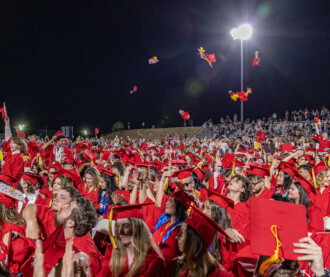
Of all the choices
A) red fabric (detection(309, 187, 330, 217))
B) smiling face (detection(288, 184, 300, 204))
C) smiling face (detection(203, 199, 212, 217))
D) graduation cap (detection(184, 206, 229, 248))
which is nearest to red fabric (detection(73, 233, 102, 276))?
graduation cap (detection(184, 206, 229, 248))

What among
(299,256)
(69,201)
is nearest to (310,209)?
(299,256)

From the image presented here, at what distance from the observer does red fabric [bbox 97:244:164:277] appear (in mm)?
2544

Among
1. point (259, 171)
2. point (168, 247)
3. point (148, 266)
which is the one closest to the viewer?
point (148, 266)

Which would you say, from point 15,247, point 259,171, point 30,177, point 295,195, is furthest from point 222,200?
point 30,177

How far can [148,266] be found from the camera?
101 inches

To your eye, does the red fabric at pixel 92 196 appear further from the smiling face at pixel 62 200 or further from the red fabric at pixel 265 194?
the red fabric at pixel 265 194

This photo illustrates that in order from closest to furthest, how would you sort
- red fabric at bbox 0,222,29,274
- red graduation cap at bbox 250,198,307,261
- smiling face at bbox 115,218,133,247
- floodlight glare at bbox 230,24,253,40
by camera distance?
red graduation cap at bbox 250,198,307,261, smiling face at bbox 115,218,133,247, red fabric at bbox 0,222,29,274, floodlight glare at bbox 230,24,253,40

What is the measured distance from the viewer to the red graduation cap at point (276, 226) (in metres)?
1.86

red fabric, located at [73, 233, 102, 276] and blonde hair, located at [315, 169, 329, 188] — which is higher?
blonde hair, located at [315, 169, 329, 188]

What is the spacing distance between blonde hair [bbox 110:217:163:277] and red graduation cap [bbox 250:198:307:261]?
1.03 metres

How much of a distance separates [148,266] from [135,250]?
17cm

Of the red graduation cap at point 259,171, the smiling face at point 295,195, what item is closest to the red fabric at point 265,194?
the red graduation cap at point 259,171

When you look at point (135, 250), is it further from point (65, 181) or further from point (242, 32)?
point (242, 32)

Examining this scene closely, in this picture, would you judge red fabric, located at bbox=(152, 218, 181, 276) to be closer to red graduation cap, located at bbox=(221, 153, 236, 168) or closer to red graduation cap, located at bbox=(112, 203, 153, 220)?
red graduation cap, located at bbox=(112, 203, 153, 220)
